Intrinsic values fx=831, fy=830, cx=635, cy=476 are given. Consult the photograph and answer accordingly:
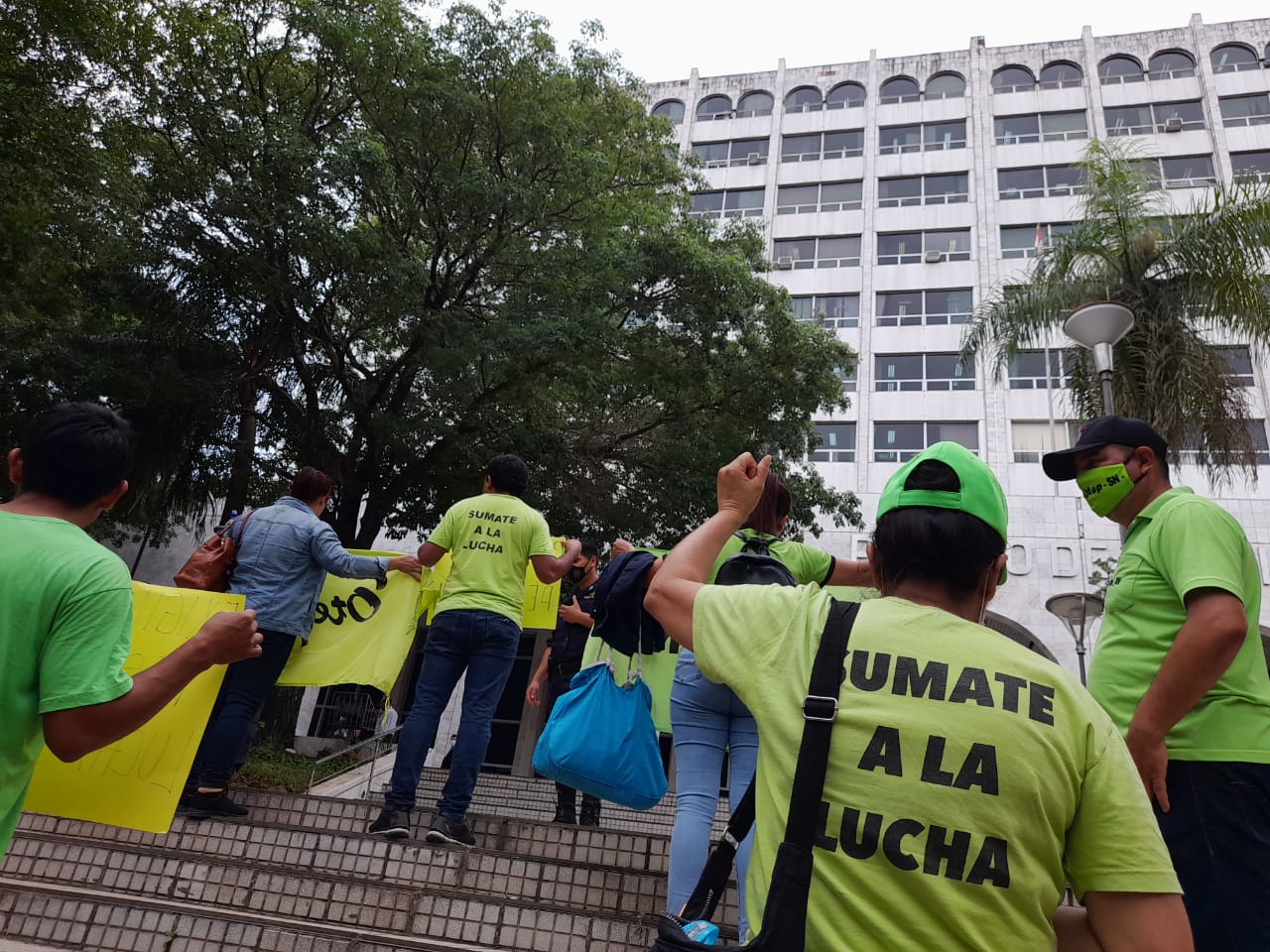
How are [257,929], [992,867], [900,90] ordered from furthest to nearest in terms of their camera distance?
[900,90]
[257,929]
[992,867]

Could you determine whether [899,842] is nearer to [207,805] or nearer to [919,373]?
[207,805]

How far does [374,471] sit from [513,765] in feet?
25.7

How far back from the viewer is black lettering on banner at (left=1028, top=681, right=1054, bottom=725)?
1329mm

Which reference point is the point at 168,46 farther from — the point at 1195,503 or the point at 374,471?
the point at 1195,503

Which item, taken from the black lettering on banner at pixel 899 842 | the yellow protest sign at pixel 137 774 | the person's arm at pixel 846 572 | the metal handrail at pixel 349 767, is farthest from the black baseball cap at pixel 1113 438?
the metal handrail at pixel 349 767

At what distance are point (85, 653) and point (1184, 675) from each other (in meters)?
2.67

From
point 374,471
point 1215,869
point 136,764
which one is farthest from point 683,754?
point 374,471

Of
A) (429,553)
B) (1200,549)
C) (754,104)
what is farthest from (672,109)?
(1200,549)

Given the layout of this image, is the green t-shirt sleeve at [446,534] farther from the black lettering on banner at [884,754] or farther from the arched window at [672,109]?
the arched window at [672,109]

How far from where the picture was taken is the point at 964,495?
1.53m

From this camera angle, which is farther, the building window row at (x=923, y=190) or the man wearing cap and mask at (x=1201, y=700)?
the building window row at (x=923, y=190)

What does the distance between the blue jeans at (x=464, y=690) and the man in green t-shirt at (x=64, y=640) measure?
250 centimetres

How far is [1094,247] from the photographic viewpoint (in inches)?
457

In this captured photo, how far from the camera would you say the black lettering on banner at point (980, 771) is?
50.3 inches
